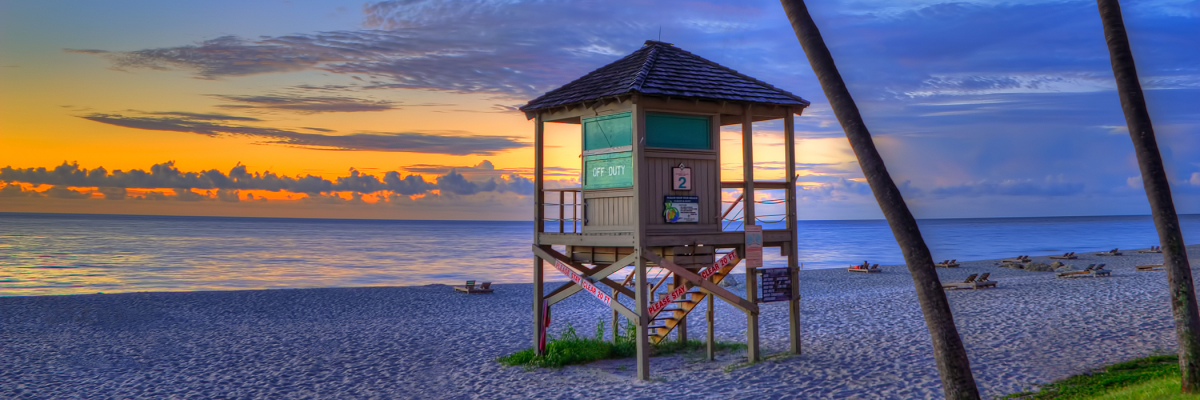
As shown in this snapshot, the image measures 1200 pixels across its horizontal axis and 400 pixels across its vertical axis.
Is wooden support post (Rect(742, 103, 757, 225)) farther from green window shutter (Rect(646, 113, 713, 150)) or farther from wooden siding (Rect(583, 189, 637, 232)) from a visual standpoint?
wooden siding (Rect(583, 189, 637, 232))

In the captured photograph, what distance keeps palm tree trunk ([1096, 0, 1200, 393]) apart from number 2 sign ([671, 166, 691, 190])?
Answer: 5813 mm

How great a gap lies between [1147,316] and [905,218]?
12.5 m

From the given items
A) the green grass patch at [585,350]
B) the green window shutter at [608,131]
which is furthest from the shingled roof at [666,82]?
the green grass patch at [585,350]

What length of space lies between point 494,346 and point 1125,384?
11.1 meters

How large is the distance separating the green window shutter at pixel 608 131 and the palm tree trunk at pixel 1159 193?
20.5 feet

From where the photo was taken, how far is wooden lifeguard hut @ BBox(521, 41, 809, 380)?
12.1m

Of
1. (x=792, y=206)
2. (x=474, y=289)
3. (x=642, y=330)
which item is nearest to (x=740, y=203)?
(x=792, y=206)

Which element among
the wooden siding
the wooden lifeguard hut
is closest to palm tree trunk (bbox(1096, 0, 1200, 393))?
the wooden lifeguard hut

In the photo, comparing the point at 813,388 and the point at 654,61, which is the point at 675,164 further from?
the point at 813,388

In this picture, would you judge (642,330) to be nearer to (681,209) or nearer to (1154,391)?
(681,209)

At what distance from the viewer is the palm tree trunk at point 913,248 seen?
22.4ft

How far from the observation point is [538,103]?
1362cm

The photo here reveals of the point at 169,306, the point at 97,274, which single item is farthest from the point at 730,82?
the point at 97,274

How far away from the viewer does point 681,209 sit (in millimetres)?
12375
